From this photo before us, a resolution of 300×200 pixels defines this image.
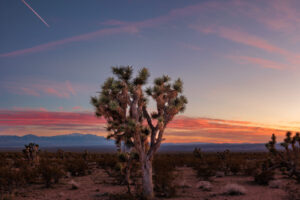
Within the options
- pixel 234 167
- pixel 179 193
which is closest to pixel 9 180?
pixel 179 193

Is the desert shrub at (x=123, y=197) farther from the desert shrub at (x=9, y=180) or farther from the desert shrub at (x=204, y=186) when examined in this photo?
the desert shrub at (x=9, y=180)

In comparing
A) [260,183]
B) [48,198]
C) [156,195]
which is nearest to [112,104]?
[156,195]

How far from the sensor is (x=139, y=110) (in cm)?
1358

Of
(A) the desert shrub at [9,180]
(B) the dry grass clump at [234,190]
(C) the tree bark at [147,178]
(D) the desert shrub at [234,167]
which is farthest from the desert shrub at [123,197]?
(D) the desert shrub at [234,167]

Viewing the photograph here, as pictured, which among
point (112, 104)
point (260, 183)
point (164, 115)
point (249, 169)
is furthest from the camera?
point (249, 169)

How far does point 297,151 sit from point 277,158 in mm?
822

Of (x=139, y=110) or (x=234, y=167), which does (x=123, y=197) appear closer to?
(x=139, y=110)

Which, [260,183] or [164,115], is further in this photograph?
[260,183]

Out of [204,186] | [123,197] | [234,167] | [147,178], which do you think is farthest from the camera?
[234,167]

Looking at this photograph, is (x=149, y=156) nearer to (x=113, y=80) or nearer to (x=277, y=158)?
(x=113, y=80)

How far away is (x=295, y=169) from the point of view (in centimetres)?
982

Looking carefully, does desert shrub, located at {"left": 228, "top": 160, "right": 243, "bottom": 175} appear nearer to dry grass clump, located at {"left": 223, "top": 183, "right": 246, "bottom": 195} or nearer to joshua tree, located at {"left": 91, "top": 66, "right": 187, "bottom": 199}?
dry grass clump, located at {"left": 223, "top": 183, "right": 246, "bottom": 195}

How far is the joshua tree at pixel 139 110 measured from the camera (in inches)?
507

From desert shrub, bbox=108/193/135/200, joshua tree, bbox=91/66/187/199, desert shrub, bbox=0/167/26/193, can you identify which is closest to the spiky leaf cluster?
joshua tree, bbox=91/66/187/199
